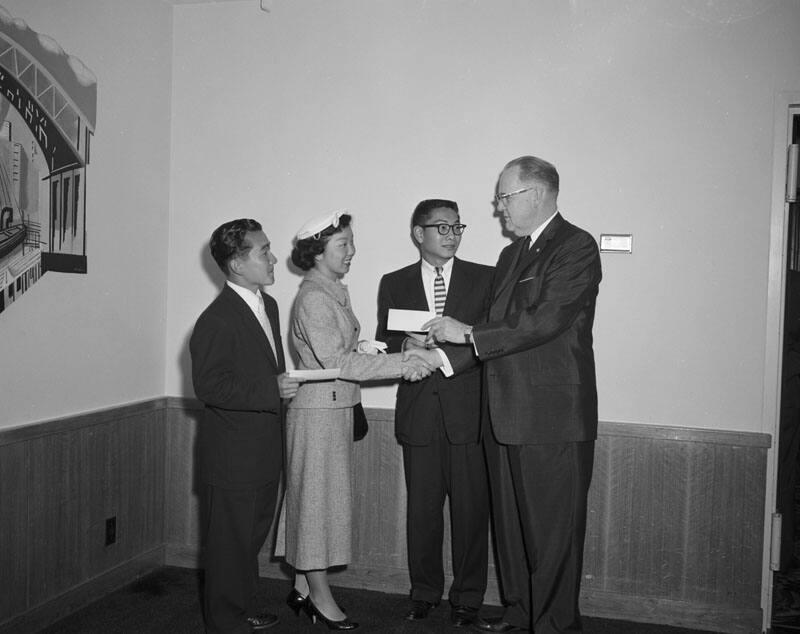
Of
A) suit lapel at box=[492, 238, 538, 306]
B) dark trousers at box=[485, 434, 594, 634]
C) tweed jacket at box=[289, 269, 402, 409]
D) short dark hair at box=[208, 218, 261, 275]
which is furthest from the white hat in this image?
dark trousers at box=[485, 434, 594, 634]

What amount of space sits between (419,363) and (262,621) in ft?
4.46

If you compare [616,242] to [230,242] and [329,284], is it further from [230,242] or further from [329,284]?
[230,242]

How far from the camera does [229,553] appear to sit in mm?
2877

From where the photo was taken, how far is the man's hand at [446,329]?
3207mm

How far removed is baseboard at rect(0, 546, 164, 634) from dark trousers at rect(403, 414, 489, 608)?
147 centimetres

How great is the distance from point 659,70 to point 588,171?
56 cm

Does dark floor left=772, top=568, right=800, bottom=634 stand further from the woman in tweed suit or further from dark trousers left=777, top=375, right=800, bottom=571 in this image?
the woman in tweed suit

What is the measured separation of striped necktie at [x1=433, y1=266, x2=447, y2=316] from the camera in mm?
3643

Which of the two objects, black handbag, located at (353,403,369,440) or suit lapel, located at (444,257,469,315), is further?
suit lapel, located at (444,257,469,315)

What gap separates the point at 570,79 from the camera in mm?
3721

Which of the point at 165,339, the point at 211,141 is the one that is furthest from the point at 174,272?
the point at 211,141

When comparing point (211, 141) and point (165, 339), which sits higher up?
point (211, 141)

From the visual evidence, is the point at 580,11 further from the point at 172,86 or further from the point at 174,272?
the point at 174,272

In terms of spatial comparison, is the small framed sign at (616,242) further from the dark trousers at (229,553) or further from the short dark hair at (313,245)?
the dark trousers at (229,553)
